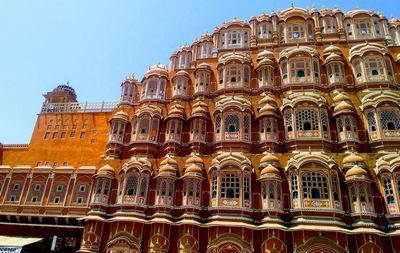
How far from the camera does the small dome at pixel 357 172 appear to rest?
22.9 m

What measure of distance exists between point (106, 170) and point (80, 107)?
11908 millimetres

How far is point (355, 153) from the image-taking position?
80.9ft

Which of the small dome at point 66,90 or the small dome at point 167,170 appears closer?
the small dome at point 167,170

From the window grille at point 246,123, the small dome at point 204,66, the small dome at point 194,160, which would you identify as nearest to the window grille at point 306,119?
the window grille at point 246,123

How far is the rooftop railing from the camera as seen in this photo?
115ft

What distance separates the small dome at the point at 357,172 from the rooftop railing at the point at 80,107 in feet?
77.4

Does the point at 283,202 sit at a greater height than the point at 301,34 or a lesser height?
lesser

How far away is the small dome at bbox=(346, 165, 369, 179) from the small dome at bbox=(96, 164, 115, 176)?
60.1 feet

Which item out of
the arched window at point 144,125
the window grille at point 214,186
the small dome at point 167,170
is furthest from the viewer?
the arched window at point 144,125

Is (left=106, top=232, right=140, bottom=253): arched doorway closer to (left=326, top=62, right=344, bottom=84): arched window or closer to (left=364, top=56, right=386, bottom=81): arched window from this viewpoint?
(left=326, top=62, right=344, bottom=84): arched window

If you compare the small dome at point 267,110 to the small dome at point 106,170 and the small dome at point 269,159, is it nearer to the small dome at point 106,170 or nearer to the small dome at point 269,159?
the small dome at point 269,159

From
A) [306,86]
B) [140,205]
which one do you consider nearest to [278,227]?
[140,205]

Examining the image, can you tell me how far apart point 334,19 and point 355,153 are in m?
16.4

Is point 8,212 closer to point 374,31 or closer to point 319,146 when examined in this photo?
point 319,146
